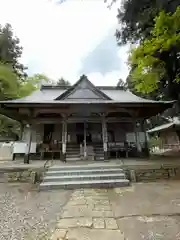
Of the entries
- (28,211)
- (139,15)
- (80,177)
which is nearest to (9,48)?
(139,15)

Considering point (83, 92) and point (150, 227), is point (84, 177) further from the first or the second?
point (83, 92)

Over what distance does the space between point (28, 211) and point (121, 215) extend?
75.4 inches

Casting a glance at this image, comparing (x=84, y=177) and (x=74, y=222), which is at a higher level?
(x=84, y=177)

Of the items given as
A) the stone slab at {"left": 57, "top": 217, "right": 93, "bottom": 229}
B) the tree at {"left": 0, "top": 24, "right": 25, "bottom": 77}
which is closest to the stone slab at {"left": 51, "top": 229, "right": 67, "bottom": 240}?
the stone slab at {"left": 57, "top": 217, "right": 93, "bottom": 229}

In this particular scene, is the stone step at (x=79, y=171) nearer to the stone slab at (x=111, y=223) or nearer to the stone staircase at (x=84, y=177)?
the stone staircase at (x=84, y=177)

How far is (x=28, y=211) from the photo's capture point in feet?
12.1

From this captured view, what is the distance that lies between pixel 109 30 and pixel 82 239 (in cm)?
1050

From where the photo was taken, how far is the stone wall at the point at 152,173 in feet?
20.1

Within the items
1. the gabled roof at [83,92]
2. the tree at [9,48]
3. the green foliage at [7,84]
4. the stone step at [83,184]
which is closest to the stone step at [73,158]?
the stone step at [83,184]

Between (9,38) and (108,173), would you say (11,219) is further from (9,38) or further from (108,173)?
(9,38)

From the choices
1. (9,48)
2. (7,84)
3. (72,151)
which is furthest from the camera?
(9,48)

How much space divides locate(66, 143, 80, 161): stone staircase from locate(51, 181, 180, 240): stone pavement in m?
4.12

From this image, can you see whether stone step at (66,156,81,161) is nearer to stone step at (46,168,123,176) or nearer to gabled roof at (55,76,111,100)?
stone step at (46,168,123,176)

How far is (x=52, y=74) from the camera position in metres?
31.0
